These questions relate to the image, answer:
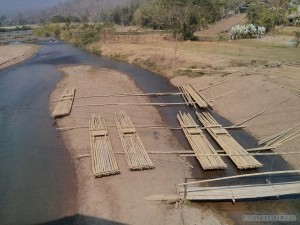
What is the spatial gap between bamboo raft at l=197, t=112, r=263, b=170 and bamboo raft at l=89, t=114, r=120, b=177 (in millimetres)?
6198

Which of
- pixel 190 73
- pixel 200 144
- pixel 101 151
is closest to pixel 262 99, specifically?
pixel 200 144

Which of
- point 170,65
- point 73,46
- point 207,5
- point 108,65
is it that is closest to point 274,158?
point 170,65

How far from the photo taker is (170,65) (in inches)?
1608

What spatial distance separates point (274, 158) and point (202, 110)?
8803mm

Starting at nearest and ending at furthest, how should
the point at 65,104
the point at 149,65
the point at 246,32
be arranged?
the point at 65,104
the point at 149,65
the point at 246,32

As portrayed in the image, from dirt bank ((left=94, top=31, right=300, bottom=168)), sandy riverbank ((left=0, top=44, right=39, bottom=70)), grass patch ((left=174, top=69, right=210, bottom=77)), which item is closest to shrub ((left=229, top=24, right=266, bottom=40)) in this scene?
dirt bank ((left=94, top=31, right=300, bottom=168))

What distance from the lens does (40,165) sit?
19.1 m

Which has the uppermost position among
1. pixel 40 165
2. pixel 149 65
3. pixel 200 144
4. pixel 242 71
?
pixel 242 71

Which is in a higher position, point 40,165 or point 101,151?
point 101,151

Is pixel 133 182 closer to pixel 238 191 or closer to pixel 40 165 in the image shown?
pixel 238 191

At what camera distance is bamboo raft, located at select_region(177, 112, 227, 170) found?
57.1 feet

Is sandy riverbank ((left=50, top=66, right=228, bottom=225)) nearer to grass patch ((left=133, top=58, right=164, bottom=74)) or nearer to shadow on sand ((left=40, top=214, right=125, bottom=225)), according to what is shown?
shadow on sand ((left=40, top=214, right=125, bottom=225))

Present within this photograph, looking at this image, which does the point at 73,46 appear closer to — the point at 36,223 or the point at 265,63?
the point at 265,63

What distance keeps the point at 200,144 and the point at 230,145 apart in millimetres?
1696
